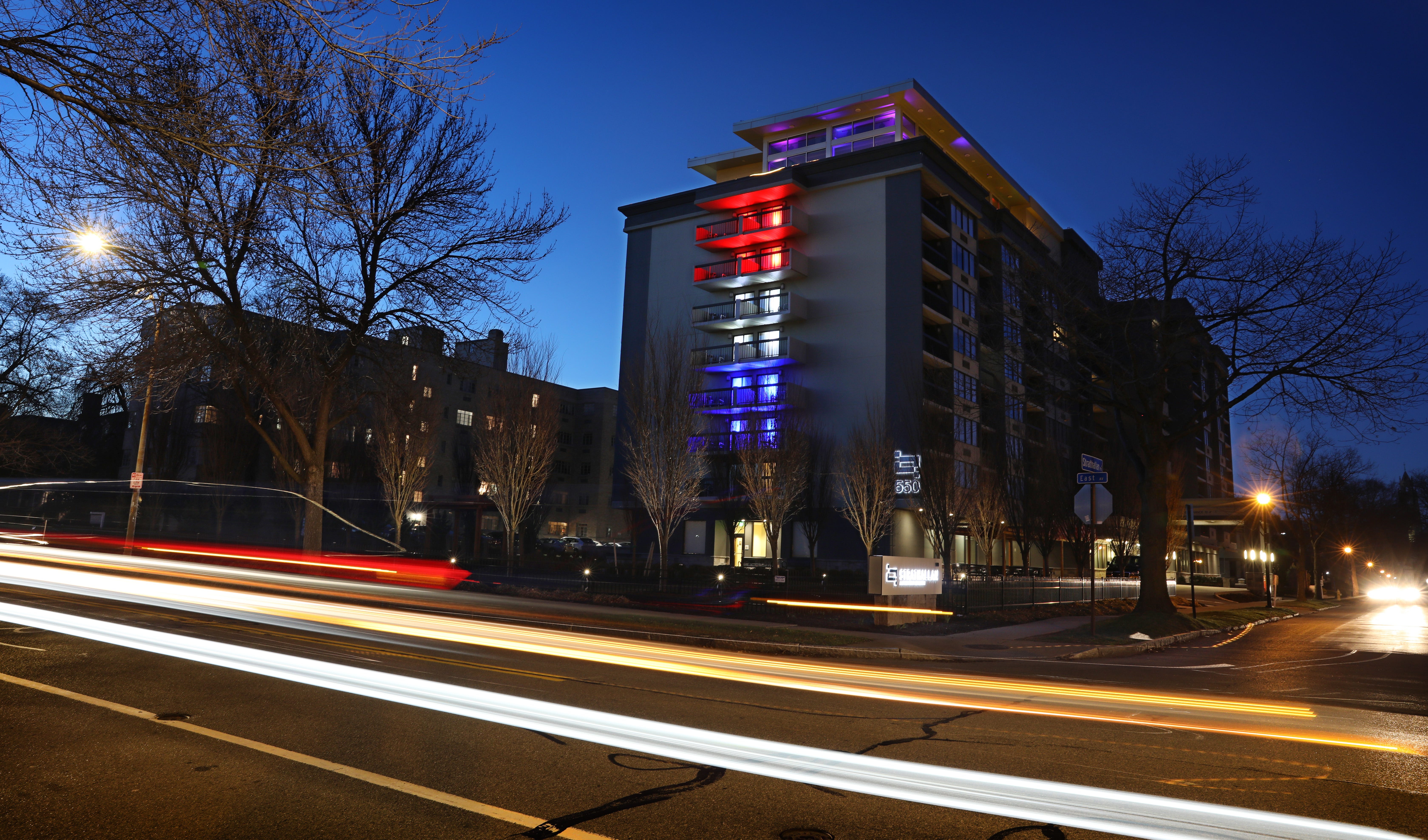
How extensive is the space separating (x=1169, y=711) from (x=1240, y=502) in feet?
134

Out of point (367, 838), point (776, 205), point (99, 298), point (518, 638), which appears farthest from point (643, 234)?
point (367, 838)

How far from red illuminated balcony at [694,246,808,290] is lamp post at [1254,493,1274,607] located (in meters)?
32.0

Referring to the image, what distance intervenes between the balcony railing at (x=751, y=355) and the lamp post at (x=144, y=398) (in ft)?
116

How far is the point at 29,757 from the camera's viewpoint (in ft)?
19.9

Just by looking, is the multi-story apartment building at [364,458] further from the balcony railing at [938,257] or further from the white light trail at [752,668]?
the balcony railing at [938,257]

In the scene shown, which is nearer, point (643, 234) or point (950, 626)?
point (950, 626)

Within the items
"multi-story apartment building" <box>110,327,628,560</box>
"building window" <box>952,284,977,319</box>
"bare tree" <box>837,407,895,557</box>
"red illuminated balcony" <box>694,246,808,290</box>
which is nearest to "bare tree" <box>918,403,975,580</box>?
"bare tree" <box>837,407,895,557</box>

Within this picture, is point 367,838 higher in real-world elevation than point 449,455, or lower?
lower

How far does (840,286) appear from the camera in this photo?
59594mm

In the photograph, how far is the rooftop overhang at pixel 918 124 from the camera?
61281 mm

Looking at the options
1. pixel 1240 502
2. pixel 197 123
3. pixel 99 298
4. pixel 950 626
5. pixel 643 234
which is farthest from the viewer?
pixel 643 234

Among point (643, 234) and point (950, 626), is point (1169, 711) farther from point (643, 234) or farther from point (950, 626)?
point (643, 234)

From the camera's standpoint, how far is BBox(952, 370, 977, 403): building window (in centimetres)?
5916

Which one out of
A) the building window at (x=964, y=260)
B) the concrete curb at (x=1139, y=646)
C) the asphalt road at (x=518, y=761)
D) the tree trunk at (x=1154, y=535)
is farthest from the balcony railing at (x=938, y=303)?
the asphalt road at (x=518, y=761)
